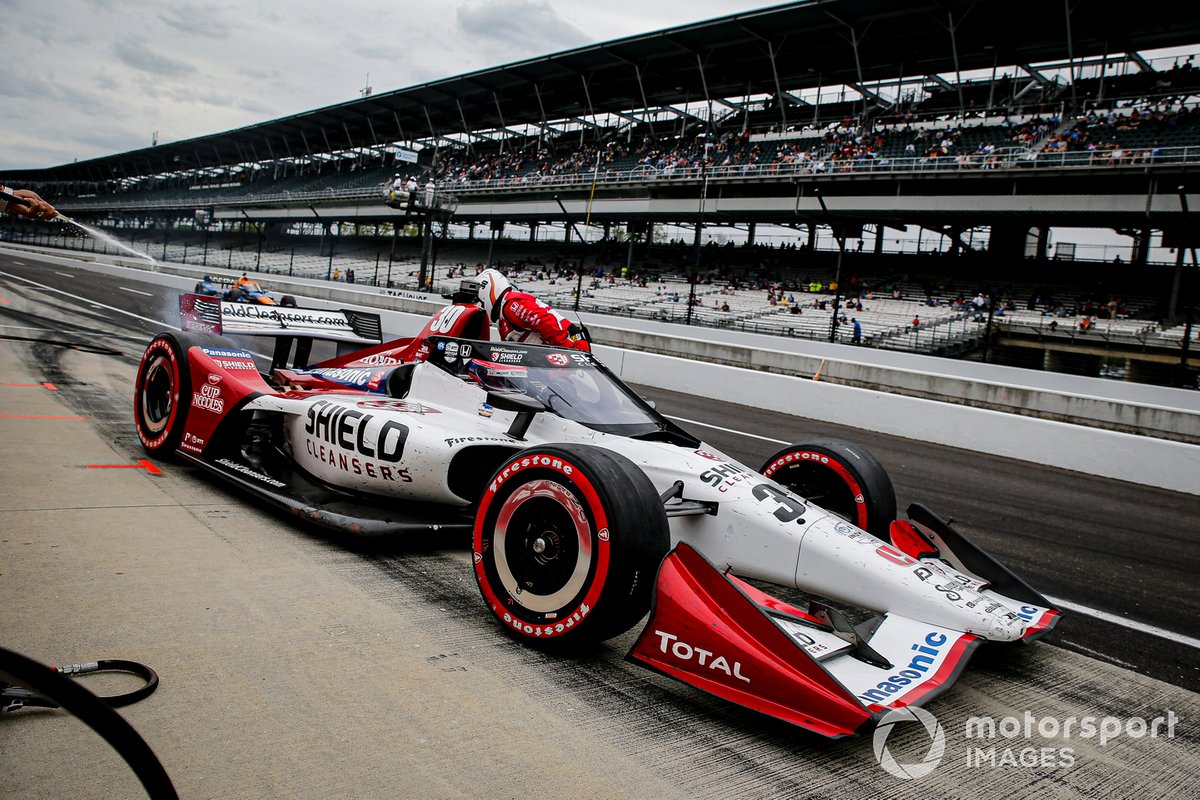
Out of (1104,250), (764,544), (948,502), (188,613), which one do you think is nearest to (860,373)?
(948,502)

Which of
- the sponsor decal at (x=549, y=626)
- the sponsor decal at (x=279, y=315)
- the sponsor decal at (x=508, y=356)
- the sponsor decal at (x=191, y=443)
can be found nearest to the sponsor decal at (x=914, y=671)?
the sponsor decal at (x=549, y=626)

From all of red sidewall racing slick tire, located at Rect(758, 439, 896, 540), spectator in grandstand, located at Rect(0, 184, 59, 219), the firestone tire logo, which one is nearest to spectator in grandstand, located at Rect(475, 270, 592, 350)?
red sidewall racing slick tire, located at Rect(758, 439, 896, 540)

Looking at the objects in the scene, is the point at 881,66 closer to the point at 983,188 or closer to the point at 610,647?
the point at 983,188

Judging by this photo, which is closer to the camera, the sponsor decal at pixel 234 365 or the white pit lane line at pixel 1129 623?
the white pit lane line at pixel 1129 623

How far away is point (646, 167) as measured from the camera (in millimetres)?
41344

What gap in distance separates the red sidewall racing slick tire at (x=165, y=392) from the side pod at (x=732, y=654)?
14.2 ft

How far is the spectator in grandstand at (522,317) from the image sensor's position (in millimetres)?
6621

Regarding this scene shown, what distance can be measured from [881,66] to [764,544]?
38397mm

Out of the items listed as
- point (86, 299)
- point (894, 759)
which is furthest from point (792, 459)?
point (86, 299)

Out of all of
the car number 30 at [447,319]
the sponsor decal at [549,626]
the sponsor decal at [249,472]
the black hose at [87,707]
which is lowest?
the sponsor decal at [549,626]

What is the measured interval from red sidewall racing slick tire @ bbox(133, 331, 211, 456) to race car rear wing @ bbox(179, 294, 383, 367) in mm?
474

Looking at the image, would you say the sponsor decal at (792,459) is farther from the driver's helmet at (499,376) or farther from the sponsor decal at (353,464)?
the sponsor decal at (353,464)

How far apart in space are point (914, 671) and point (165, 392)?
569 centimetres

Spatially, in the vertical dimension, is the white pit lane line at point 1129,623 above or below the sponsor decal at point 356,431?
below
